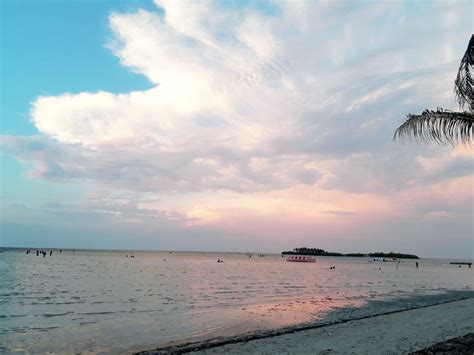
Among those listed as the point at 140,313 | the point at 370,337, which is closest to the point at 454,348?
the point at 370,337

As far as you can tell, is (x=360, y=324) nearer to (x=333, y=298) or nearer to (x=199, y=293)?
(x=333, y=298)

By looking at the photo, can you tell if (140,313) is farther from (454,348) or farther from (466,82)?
(466,82)

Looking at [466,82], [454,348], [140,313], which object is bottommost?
[140,313]

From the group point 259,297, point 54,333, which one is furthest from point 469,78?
point 259,297

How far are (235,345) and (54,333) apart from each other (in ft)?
26.7

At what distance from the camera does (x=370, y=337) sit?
48.9 ft

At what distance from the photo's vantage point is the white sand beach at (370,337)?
1311 centimetres

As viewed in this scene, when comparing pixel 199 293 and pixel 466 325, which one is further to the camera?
pixel 199 293

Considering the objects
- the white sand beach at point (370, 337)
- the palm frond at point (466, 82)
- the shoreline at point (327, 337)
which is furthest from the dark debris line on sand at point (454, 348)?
the palm frond at point (466, 82)

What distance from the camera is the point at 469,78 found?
27.6 feet

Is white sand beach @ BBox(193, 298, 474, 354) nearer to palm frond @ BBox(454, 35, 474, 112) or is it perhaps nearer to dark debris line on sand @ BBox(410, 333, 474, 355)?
dark debris line on sand @ BBox(410, 333, 474, 355)

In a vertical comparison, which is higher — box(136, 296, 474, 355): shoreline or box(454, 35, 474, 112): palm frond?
box(454, 35, 474, 112): palm frond

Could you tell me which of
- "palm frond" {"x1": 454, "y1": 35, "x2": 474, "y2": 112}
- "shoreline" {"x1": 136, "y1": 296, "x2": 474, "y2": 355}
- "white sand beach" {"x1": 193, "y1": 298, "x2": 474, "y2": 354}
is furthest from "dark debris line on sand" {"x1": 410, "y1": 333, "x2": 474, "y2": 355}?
"palm frond" {"x1": 454, "y1": 35, "x2": 474, "y2": 112}

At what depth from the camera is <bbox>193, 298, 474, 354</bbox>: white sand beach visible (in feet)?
43.0
